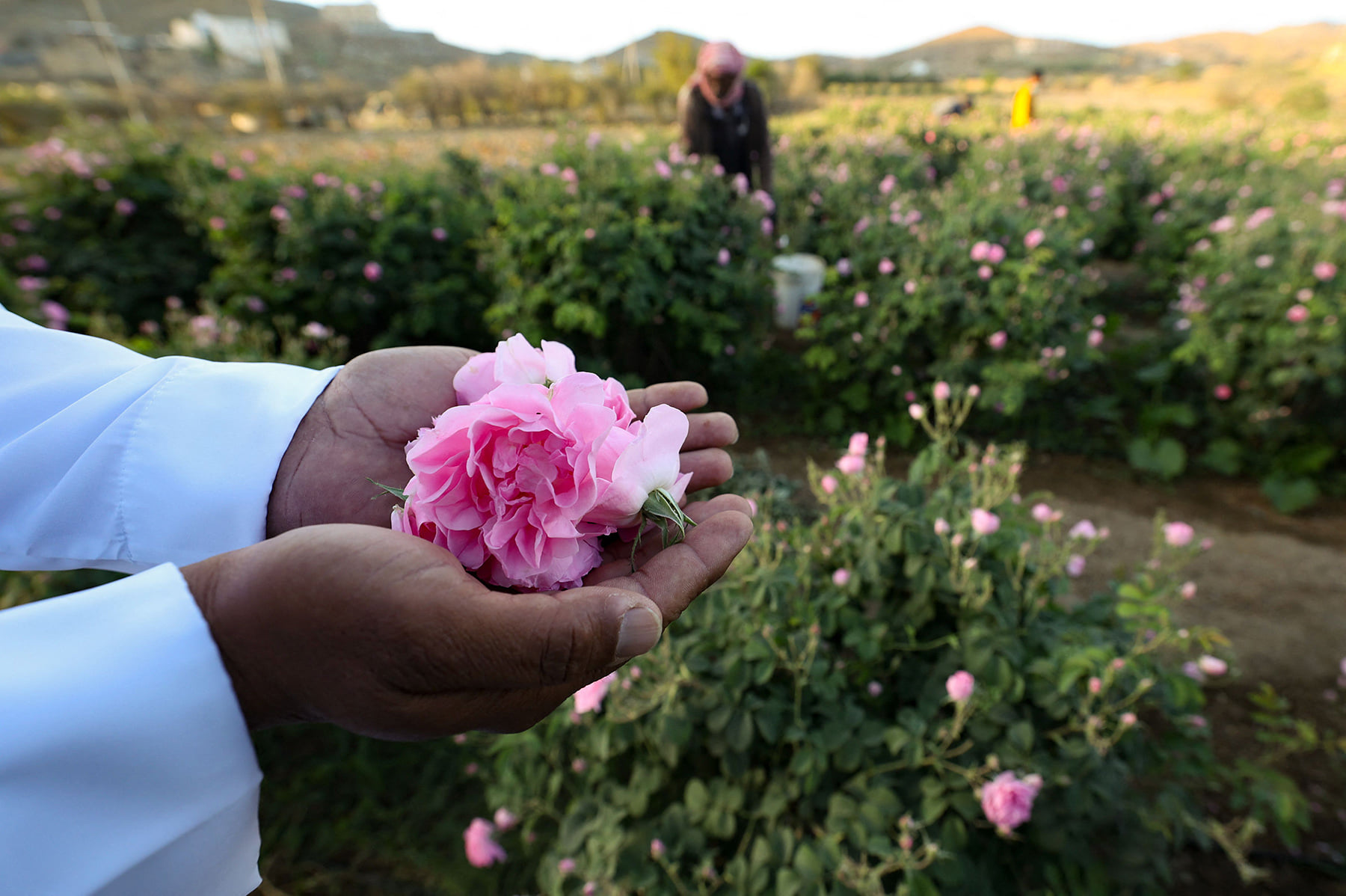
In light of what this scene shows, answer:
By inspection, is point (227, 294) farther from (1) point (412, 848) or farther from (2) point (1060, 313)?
(2) point (1060, 313)

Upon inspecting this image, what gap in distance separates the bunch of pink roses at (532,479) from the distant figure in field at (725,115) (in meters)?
4.79

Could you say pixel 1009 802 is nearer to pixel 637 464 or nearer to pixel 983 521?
pixel 983 521

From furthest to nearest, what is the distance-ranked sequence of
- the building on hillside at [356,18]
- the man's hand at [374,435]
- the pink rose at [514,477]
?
1. the building on hillside at [356,18]
2. the man's hand at [374,435]
3. the pink rose at [514,477]

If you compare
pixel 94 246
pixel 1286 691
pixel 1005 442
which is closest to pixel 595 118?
pixel 94 246

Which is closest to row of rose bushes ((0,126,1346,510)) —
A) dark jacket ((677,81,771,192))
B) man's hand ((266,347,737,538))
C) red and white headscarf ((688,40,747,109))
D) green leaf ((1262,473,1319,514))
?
green leaf ((1262,473,1319,514))

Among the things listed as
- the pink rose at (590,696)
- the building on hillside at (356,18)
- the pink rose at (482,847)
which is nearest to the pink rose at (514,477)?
the pink rose at (590,696)

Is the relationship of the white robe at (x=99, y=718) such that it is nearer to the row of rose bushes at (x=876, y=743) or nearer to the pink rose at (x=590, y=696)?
the pink rose at (x=590, y=696)

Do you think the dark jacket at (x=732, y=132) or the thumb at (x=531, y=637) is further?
the dark jacket at (x=732, y=132)

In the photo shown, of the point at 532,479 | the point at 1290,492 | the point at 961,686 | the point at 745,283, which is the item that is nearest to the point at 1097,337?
the point at 1290,492

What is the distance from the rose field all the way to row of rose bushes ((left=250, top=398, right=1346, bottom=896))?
0.01 metres

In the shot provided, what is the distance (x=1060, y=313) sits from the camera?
158 inches

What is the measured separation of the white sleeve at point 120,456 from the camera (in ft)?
3.42

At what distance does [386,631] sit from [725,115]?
5.31 m

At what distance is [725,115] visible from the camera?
5105 mm
